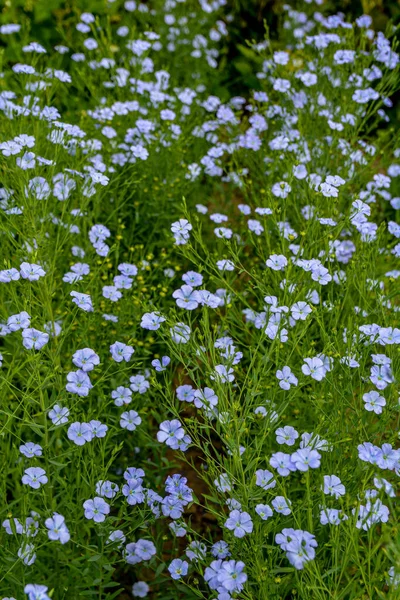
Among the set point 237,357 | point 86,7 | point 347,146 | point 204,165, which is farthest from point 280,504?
point 86,7

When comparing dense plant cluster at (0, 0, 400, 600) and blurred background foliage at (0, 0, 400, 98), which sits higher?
blurred background foliage at (0, 0, 400, 98)

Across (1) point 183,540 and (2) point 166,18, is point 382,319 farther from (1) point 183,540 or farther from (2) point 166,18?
(2) point 166,18

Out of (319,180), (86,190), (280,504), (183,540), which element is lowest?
(183,540)

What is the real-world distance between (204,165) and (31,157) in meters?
1.36

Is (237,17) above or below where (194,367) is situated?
above

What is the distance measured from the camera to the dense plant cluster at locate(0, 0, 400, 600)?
2.24 meters

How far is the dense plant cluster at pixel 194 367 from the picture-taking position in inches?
88.1

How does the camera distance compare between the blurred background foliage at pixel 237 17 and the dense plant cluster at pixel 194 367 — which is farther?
the blurred background foliage at pixel 237 17

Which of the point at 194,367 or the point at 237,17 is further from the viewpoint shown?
the point at 237,17

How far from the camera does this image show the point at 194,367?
8.19ft

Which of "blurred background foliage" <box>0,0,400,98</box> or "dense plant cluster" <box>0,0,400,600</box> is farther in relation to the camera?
"blurred background foliage" <box>0,0,400,98</box>

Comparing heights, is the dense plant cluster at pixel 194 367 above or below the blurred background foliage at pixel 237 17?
below

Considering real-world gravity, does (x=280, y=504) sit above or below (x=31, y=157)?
below

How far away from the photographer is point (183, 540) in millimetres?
3055
